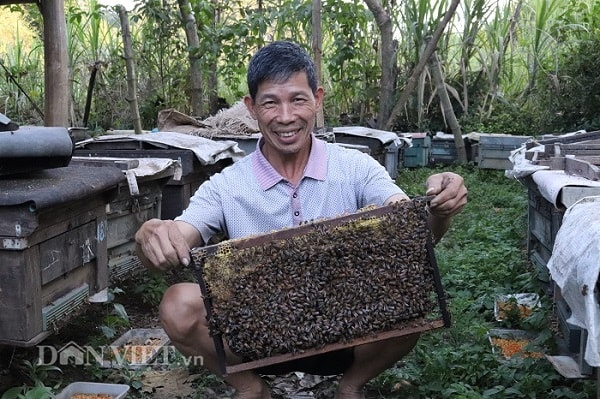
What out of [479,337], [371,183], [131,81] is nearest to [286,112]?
[371,183]

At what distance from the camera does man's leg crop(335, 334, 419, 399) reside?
2.60m

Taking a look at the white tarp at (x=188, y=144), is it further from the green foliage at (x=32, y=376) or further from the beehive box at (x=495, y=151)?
the beehive box at (x=495, y=151)

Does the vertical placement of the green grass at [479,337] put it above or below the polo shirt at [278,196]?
below

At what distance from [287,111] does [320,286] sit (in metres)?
0.72

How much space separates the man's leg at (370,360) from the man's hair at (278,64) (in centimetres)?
108

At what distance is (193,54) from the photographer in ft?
29.6

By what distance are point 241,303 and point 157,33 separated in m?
8.73

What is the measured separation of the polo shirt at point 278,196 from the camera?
108 inches

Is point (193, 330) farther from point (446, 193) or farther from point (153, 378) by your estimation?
point (153, 378)

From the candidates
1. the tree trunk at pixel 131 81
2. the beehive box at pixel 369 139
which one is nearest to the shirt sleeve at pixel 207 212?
the tree trunk at pixel 131 81

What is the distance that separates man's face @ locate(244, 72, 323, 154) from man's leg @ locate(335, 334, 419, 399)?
85 centimetres

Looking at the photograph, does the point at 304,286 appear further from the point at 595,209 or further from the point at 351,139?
the point at 351,139

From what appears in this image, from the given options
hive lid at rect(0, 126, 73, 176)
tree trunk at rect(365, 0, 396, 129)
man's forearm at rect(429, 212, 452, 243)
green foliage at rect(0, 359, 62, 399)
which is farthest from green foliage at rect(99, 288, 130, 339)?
tree trunk at rect(365, 0, 396, 129)

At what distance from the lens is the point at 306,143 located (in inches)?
109
